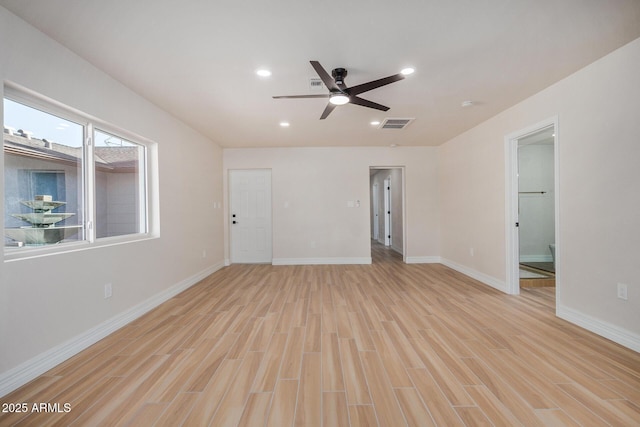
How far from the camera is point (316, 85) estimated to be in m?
2.79

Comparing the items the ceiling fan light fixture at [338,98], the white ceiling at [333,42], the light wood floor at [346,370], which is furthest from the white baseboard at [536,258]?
the ceiling fan light fixture at [338,98]

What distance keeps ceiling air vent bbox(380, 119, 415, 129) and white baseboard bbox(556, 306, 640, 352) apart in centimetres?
296

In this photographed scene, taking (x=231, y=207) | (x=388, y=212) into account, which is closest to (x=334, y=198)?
(x=231, y=207)

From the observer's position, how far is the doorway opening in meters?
6.54

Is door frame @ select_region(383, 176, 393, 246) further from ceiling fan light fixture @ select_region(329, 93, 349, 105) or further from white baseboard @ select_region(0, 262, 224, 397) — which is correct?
white baseboard @ select_region(0, 262, 224, 397)

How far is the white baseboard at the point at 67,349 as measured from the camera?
170cm

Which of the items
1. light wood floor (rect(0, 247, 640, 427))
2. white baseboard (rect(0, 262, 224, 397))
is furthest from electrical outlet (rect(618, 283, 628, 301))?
white baseboard (rect(0, 262, 224, 397))

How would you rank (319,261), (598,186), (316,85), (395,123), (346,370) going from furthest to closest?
(319,261) < (395,123) < (316,85) < (598,186) < (346,370)

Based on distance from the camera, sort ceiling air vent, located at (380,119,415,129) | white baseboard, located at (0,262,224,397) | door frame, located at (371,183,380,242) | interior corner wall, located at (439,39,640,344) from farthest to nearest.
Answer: door frame, located at (371,183,380,242) < ceiling air vent, located at (380,119,415,129) < interior corner wall, located at (439,39,640,344) < white baseboard, located at (0,262,224,397)

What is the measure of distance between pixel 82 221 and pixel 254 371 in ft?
6.81

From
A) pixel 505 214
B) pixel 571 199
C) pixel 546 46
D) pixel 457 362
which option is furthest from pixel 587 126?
pixel 457 362

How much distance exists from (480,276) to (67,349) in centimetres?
501

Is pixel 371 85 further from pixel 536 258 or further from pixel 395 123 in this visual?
pixel 536 258

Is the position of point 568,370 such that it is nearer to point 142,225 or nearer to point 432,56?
point 432,56
